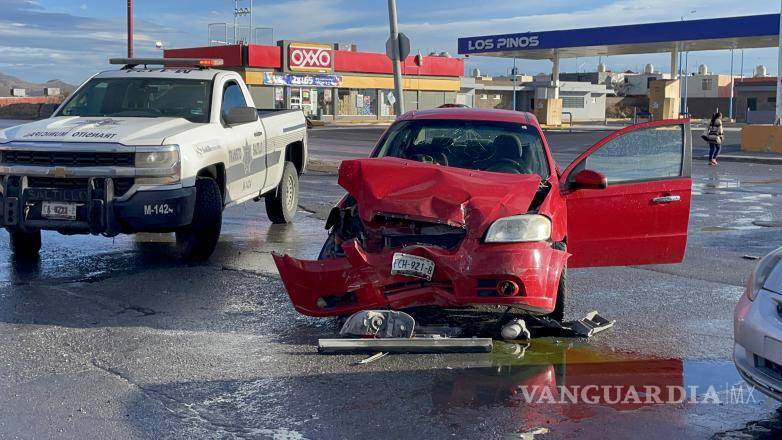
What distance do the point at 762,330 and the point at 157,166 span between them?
18.4 ft

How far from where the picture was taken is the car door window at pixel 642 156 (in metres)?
7.43

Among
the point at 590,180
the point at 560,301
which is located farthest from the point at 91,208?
the point at 590,180

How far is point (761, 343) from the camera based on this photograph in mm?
4605

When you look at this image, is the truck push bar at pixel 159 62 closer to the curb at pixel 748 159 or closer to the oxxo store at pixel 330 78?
the curb at pixel 748 159

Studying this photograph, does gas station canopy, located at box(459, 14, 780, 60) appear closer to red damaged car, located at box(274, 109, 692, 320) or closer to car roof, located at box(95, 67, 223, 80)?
car roof, located at box(95, 67, 223, 80)

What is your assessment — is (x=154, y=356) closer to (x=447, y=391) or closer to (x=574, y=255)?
(x=447, y=391)

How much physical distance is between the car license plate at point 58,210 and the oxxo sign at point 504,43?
48.0 meters

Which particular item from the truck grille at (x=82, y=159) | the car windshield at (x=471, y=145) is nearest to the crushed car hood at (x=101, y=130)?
the truck grille at (x=82, y=159)

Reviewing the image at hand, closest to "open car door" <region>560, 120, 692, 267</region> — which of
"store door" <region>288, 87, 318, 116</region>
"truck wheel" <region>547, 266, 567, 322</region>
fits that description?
"truck wheel" <region>547, 266, 567, 322</region>

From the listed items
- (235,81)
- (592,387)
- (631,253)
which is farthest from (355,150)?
(592,387)

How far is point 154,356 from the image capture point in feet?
19.6

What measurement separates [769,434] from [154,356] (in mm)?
3748

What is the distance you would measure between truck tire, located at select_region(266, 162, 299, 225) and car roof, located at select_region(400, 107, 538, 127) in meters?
4.05

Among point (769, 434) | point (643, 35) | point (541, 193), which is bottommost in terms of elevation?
point (769, 434)
